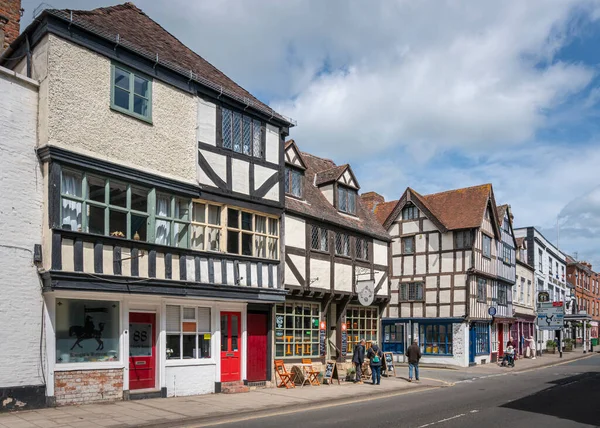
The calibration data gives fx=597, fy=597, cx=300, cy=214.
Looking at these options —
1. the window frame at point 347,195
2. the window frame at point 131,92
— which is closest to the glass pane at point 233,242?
the window frame at point 131,92

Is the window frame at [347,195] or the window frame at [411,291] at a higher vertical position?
the window frame at [347,195]

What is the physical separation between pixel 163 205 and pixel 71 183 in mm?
2828

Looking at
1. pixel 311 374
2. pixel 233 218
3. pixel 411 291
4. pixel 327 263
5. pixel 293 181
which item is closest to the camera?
pixel 233 218

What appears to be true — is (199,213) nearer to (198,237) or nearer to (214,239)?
(198,237)

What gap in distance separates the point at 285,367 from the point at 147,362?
5864mm

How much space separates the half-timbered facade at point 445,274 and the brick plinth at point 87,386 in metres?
22.4

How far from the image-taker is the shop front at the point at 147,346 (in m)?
14.3

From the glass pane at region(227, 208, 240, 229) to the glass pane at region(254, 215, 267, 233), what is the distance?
914mm

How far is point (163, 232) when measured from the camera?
16.4 meters

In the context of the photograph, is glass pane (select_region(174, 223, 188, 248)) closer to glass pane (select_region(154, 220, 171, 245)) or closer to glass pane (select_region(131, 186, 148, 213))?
glass pane (select_region(154, 220, 171, 245))

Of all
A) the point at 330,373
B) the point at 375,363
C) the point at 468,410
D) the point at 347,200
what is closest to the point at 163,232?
the point at 330,373

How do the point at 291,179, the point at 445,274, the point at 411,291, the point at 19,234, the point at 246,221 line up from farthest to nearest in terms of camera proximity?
the point at 411,291, the point at 445,274, the point at 291,179, the point at 246,221, the point at 19,234

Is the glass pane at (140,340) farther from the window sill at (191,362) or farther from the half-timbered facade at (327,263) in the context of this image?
the half-timbered facade at (327,263)

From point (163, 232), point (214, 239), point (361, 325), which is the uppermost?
point (163, 232)
